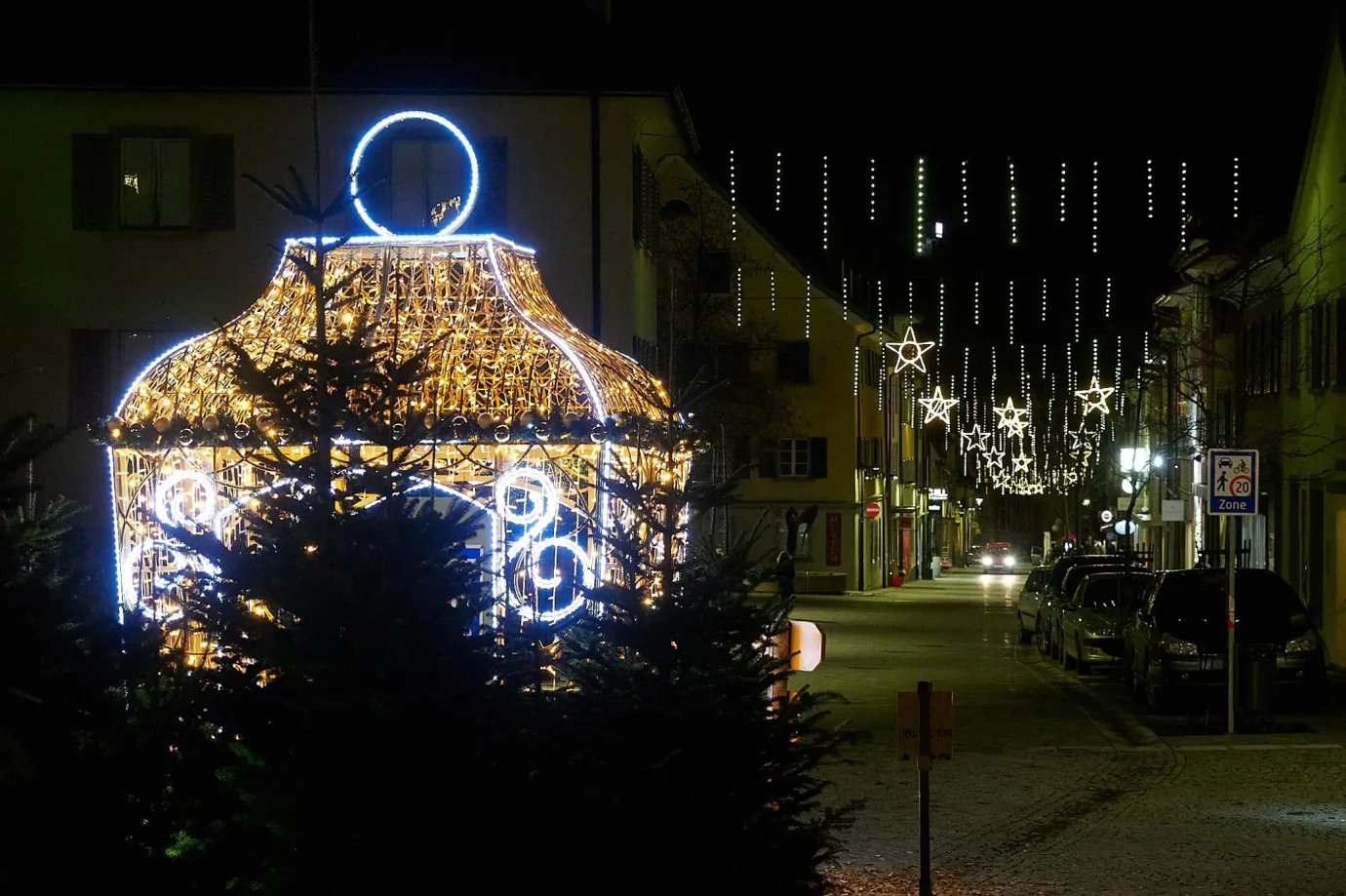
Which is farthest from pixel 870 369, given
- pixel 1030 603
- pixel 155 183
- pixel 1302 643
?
pixel 1302 643

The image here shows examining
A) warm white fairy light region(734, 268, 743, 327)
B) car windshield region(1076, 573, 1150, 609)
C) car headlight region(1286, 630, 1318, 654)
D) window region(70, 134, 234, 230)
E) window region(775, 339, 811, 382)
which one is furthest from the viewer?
window region(775, 339, 811, 382)

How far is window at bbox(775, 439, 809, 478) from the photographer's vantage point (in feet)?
198

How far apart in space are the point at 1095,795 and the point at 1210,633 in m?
7.11

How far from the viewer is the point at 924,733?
9.72m

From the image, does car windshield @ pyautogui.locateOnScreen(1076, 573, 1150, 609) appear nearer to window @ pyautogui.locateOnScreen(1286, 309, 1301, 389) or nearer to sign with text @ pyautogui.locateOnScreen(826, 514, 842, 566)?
window @ pyautogui.locateOnScreen(1286, 309, 1301, 389)

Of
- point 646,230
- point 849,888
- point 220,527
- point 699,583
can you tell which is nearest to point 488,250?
point 220,527

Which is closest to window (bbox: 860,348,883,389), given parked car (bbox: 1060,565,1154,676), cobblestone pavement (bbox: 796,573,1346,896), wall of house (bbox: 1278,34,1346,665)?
wall of house (bbox: 1278,34,1346,665)

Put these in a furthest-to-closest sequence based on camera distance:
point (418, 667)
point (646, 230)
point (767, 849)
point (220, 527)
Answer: point (646, 230), point (220, 527), point (767, 849), point (418, 667)

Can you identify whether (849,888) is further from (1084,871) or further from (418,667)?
(418,667)

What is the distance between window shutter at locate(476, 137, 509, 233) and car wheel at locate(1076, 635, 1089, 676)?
1072cm

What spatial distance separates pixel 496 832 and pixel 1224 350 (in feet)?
120

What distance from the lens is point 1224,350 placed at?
41250mm

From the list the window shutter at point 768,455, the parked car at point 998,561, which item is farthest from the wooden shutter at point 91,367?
the parked car at point 998,561

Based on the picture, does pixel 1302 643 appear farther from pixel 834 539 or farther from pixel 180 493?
pixel 834 539
